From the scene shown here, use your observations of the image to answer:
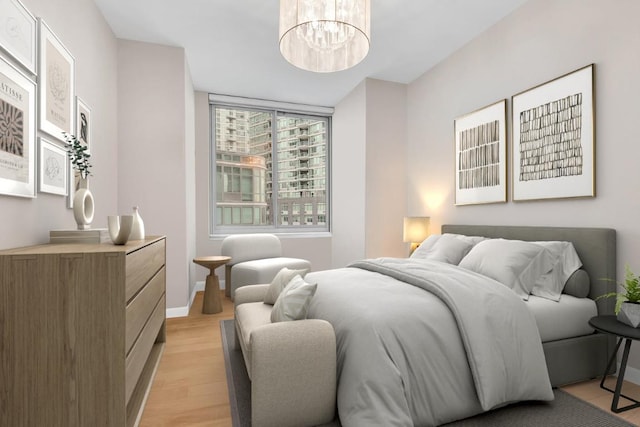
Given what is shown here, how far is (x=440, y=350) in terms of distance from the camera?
1714 mm

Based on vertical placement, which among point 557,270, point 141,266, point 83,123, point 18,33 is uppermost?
point 18,33

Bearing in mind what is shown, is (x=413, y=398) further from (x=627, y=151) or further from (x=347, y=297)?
(x=627, y=151)

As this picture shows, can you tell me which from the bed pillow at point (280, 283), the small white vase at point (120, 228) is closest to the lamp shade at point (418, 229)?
the bed pillow at point (280, 283)

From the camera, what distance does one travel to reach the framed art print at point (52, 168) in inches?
76.4

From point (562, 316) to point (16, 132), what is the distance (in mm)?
3328

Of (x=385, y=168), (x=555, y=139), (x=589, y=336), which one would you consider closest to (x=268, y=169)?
(x=385, y=168)

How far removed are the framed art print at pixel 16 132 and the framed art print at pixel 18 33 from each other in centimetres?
8

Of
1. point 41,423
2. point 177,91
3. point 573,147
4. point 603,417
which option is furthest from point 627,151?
point 177,91

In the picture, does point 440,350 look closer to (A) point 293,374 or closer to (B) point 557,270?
(A) point 293,374

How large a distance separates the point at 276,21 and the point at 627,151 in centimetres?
307

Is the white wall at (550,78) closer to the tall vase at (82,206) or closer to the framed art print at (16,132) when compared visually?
the tall vase at (82,206)

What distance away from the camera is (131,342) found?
5.14 ft

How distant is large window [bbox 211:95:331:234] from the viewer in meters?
5.35

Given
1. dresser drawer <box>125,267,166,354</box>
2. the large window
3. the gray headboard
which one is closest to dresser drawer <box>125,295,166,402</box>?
dresser drawer <box>125,267,166,354</box>
